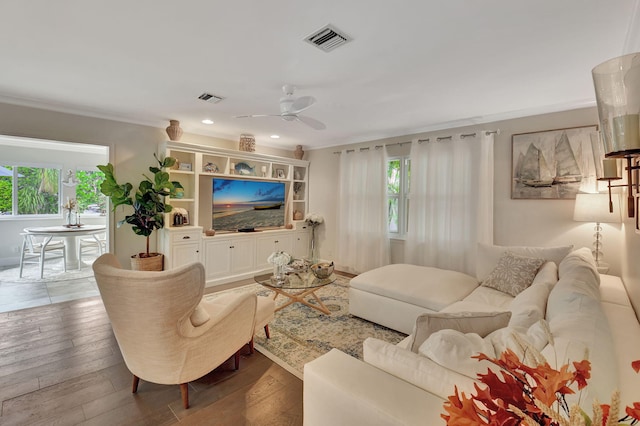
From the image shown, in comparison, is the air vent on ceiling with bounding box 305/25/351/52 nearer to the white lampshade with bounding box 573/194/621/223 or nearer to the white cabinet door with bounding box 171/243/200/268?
the white lampshade with bounding box 573/194/621/223

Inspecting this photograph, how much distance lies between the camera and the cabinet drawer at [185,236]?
421 cm

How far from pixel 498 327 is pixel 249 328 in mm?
1715

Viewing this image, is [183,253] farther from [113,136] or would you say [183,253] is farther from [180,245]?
[113,136]

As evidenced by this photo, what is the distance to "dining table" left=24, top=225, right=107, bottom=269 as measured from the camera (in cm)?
493

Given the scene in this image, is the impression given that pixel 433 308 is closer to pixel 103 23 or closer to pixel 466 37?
pixel 466 37

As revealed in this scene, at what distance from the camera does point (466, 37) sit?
2.00 m

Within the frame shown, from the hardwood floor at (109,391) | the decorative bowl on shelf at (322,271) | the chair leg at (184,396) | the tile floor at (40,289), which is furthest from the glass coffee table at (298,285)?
the tile floor at (40,289)

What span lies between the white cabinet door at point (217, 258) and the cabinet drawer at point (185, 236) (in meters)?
0.20

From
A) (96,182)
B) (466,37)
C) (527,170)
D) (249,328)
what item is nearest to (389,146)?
(527,170)

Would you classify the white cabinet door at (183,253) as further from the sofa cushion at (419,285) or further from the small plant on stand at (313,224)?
the sofa cushion at (419,285)

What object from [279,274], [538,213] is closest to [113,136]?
[279,274]

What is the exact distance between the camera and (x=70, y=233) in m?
5.07

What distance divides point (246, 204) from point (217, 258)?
112 centimetres

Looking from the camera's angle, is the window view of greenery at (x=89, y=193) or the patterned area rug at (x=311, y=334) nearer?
the patterned area rug at (x=311, y=334)
